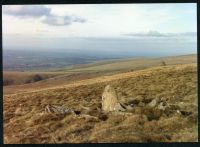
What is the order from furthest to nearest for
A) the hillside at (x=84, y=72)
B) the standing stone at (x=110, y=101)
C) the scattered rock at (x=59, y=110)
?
the hillside at (x=84, y=72), the standing stone at (x=110, y=101), the scattered rock at (x=59, y=110)

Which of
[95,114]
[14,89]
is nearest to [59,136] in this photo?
[95,114]

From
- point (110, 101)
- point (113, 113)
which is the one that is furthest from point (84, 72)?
point (113, 113)

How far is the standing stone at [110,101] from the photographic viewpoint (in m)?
11.8

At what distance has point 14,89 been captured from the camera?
1189 centimetres

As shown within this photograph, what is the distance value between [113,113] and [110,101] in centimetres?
40

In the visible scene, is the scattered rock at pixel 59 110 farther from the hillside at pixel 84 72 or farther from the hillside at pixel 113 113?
A: the hillside at pixel 84 72

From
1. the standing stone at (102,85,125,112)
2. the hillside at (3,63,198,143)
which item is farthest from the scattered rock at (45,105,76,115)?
the standing stone at (102,85,125,112)

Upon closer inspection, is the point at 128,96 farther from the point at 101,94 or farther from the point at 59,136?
the point at 59,136

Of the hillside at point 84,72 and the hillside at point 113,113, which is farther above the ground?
the hillside at point 84,72

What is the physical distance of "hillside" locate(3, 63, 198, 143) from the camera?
11.2m

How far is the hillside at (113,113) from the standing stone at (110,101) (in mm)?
150

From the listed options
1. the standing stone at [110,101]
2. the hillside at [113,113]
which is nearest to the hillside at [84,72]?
the hillside at [113,113]

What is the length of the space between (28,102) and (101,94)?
2077mm

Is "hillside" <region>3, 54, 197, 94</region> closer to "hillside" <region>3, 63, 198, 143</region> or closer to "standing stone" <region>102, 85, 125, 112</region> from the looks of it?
"hillside" <region>3, 63, 198, 143</region>
